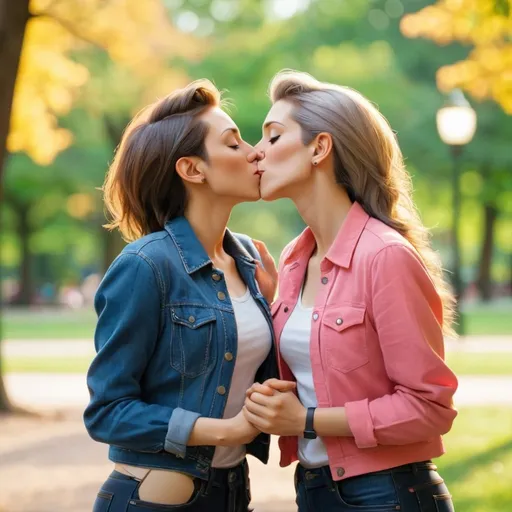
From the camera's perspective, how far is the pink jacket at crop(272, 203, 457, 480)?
304cm

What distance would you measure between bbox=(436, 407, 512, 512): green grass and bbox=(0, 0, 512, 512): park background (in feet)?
0.09

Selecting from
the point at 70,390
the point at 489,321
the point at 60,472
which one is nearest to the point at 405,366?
the point at 60,472

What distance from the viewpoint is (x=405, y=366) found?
3.03 metres

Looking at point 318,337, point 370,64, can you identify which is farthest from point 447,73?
point 370,64

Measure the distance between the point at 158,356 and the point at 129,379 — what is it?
126 mm

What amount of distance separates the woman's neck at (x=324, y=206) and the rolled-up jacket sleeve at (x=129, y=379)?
0.60 meters

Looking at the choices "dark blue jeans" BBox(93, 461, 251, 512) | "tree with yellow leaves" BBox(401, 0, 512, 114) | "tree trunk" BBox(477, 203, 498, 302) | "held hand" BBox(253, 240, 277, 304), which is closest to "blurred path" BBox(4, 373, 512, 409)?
"tree with yellow leaves" BBox(401, 0, 512, 114)

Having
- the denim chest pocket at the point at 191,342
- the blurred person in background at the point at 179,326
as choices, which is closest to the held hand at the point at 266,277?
the blurred person in background at the point at 179,326

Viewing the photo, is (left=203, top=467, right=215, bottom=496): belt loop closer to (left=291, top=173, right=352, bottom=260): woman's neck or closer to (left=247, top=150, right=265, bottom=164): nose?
(left=291, top=173, right=352, bottom=260): woman's neck

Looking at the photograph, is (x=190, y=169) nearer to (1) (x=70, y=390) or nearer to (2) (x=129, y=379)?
(2) (x=129, y=379)

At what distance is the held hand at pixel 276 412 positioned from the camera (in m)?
3.07

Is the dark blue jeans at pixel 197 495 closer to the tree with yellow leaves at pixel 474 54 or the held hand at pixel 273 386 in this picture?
the held hand at pixel 273 386

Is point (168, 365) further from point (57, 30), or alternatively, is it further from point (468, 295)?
point (468, 295)

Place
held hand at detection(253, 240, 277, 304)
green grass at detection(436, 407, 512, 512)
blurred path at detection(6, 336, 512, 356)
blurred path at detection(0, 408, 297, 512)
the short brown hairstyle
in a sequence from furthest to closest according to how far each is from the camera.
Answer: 1. blurred path at detection(6, 336, 512, 356)
2. blurred path at detection(0, 408, 297, 512)
3. green grass at detection(436, 407, 512, 512)
4. held hand at detection(253, 240, 277, 304)
5. the short brown hairstyle
